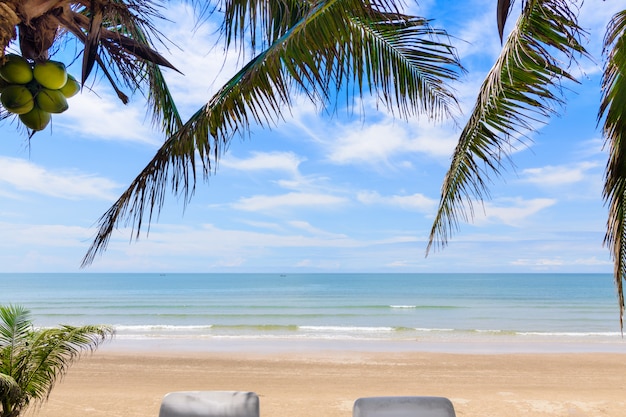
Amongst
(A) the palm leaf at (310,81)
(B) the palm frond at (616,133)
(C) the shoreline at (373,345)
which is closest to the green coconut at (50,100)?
(A) the palm leaf at (310,81)

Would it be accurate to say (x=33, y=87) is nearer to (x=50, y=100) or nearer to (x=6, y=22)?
(x=50, y=100)

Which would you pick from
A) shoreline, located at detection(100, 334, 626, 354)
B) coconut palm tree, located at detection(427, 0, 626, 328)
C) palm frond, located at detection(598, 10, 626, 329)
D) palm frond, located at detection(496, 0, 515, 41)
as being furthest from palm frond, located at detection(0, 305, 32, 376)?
shoreline, located at detection(100, 334, 626, 354)

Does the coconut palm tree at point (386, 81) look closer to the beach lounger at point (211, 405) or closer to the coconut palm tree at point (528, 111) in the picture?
the coconut palm tree at point (528, 111)

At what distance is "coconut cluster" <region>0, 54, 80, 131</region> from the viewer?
1042 millimetres

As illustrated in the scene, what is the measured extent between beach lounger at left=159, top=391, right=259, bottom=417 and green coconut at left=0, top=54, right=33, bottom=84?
2.06 meters

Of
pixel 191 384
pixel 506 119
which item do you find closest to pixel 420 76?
pixel 506 119

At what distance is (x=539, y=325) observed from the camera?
1931 cm

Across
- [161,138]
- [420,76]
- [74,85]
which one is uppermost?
[420,76]

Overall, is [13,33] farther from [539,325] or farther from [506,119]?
[539,325]

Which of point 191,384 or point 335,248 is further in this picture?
point 335,248

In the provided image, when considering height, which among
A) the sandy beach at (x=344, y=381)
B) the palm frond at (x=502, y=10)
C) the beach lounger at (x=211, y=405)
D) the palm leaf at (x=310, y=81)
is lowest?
the sandy beach at (x=344, y=381)

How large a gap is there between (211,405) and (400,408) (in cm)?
93

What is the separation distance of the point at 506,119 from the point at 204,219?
5715 centimetres

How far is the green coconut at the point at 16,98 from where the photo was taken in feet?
3.40
